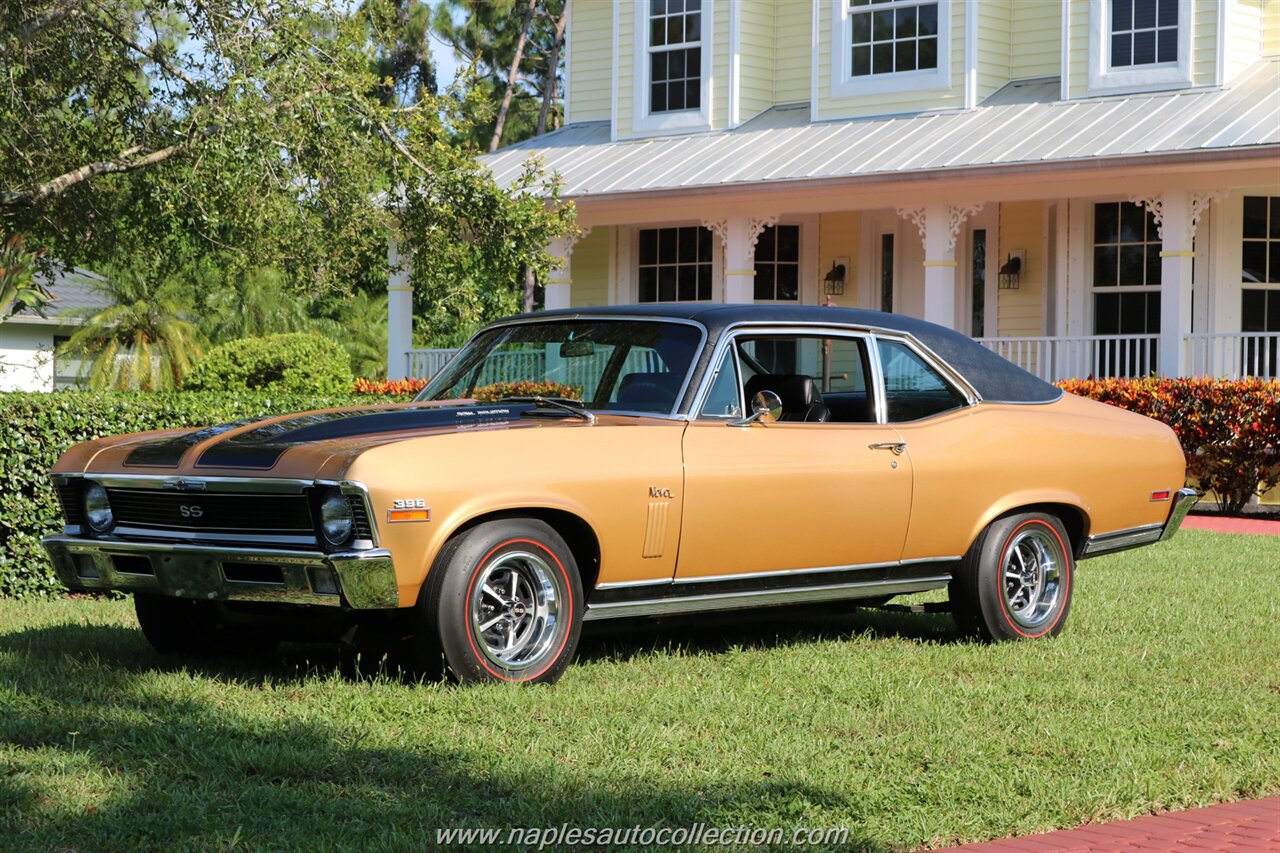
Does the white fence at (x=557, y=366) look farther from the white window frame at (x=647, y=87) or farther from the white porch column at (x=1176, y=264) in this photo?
the white window frame at (x=647, y=87)

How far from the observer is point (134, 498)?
6.96m

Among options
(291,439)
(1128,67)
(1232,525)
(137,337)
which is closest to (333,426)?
(291,439)

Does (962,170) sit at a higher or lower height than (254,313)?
higher

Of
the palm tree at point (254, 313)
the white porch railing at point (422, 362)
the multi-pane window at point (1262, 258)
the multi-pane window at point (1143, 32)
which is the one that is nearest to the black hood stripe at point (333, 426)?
the multi-pane window at point (1262, 258)

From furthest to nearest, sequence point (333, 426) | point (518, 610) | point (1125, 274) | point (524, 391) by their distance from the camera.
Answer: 1. point (1125, 274)
2. point (524, 391)
3. point (333, 426)
4. point (518, 610)

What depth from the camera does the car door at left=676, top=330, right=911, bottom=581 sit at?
7.30m

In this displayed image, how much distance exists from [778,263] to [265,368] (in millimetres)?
10430

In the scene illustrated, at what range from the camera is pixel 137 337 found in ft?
122

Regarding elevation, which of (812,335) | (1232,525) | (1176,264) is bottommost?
(1232,525)

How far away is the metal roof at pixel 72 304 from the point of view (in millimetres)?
38500

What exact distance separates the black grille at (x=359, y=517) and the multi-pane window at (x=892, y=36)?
16.6 metres

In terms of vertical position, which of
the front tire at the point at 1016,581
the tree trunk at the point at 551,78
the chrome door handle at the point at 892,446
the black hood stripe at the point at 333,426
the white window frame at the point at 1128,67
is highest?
the tree trunk at the point at 551,78

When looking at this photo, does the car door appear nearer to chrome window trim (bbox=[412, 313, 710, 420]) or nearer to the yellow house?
chrome window trim (bbox=[412, 313, 710, 420])

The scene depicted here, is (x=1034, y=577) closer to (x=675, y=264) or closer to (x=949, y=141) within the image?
(x=949, y=141)
